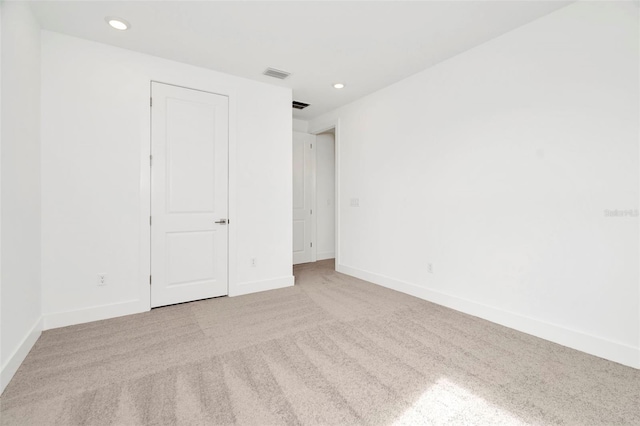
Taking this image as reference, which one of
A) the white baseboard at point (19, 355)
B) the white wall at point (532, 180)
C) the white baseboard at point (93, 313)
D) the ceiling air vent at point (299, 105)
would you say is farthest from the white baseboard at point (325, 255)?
the white baseboard at point (19, 355)

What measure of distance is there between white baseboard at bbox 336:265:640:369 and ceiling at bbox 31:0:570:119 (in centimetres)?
256

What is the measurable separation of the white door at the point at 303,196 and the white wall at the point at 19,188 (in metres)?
3.51

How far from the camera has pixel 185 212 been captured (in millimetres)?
3289

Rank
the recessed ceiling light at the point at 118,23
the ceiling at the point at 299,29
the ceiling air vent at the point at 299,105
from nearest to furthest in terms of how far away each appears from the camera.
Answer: the ceiling at the point at 299,29
the recessed ceiling light at the point at 118,23
the ceiling air vent at the point at 299,105

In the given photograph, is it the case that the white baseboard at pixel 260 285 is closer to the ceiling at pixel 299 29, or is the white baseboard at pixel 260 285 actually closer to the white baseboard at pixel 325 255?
the white baseboard at pixel 325 255

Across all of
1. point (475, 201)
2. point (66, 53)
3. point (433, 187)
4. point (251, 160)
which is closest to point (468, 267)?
point (475, 201)

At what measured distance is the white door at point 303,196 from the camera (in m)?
5.42

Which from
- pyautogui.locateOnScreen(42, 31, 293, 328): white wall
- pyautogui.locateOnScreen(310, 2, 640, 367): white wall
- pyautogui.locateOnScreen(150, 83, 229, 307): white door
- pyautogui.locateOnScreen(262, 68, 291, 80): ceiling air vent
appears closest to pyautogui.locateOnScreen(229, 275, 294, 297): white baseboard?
pyautogui.locateOnScreen(150, 83, 229, 307): white door

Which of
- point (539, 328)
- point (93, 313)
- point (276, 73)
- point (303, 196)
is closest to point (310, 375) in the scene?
point (539, 328)

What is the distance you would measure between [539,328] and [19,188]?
418 centimetres

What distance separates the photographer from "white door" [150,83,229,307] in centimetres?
314

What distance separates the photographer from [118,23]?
8.28 ft

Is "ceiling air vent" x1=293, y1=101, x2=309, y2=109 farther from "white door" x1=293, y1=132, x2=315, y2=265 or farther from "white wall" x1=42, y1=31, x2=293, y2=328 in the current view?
"white wall" x1=42, y1=31, x2=293, y2=328

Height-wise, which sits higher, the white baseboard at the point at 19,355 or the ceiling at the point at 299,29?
the ceiling at the point at 299,29
